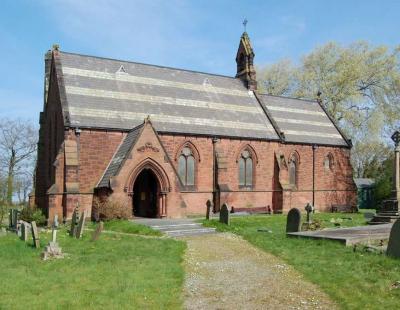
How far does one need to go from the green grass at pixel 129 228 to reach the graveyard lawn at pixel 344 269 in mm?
5166

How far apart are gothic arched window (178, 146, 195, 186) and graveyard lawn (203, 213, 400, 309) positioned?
1362cm

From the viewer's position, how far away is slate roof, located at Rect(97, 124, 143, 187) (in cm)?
2542

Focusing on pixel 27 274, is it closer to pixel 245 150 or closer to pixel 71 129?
pixel 71 129

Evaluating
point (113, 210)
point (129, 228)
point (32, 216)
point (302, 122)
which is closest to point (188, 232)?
point (129, 228)

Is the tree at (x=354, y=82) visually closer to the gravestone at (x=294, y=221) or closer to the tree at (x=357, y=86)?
the tree at (x=357, y=86)

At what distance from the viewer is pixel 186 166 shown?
100 ft

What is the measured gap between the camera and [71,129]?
26.4 meters

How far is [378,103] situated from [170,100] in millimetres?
30345

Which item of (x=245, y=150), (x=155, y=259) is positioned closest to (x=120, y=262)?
(x=155, y=259)

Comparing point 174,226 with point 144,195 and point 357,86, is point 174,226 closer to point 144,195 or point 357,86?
point 144,195

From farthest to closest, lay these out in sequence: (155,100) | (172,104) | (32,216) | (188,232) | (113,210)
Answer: (172,104)
(155,100)
(32,216)
(113,210)
(188,232)

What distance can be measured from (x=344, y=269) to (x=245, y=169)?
22.0 m

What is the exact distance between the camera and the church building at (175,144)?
85.8 feet

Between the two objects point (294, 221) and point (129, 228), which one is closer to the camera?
point (294, 221)
